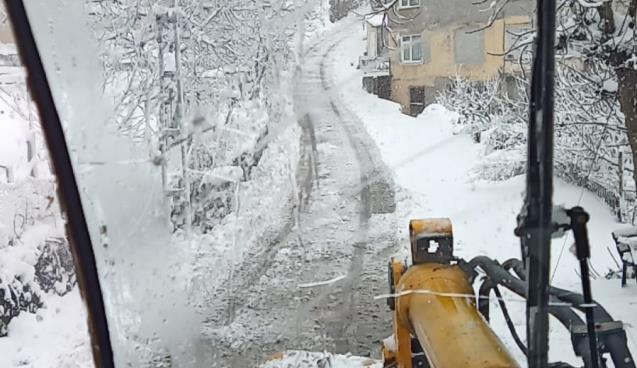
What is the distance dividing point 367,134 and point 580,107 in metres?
6.64

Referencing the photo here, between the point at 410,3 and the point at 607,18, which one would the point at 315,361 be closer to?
the point at 607,18

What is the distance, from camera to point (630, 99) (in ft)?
14.0

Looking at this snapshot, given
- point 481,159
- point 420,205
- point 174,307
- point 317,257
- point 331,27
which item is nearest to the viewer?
point 174,307

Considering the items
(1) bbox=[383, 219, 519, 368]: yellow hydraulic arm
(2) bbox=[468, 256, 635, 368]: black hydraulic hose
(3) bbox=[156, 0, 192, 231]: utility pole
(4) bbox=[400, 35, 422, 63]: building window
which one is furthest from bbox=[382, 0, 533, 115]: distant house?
(2) bbox=[468, 256, 635, 368]: black hydraulic hose

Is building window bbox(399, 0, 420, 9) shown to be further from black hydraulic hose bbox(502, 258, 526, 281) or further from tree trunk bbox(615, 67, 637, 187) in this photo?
black hydraulic hose bbox(502, 258, 526, 281)

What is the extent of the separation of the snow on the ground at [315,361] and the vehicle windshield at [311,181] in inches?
1.5

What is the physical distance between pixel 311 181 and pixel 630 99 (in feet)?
18.6

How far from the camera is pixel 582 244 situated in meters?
0.75

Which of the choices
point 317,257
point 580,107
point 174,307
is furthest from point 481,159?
point 174,307

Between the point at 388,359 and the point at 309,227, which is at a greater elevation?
the point at 388,359

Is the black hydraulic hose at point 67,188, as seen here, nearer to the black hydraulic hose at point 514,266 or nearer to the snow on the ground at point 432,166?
the black hydraulic hose at point 514,266

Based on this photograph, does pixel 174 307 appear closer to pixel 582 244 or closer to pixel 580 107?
pixel 582 244

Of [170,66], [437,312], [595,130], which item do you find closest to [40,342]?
[437,312]

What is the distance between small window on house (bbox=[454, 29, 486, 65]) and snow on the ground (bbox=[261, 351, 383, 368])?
5.17 metres
